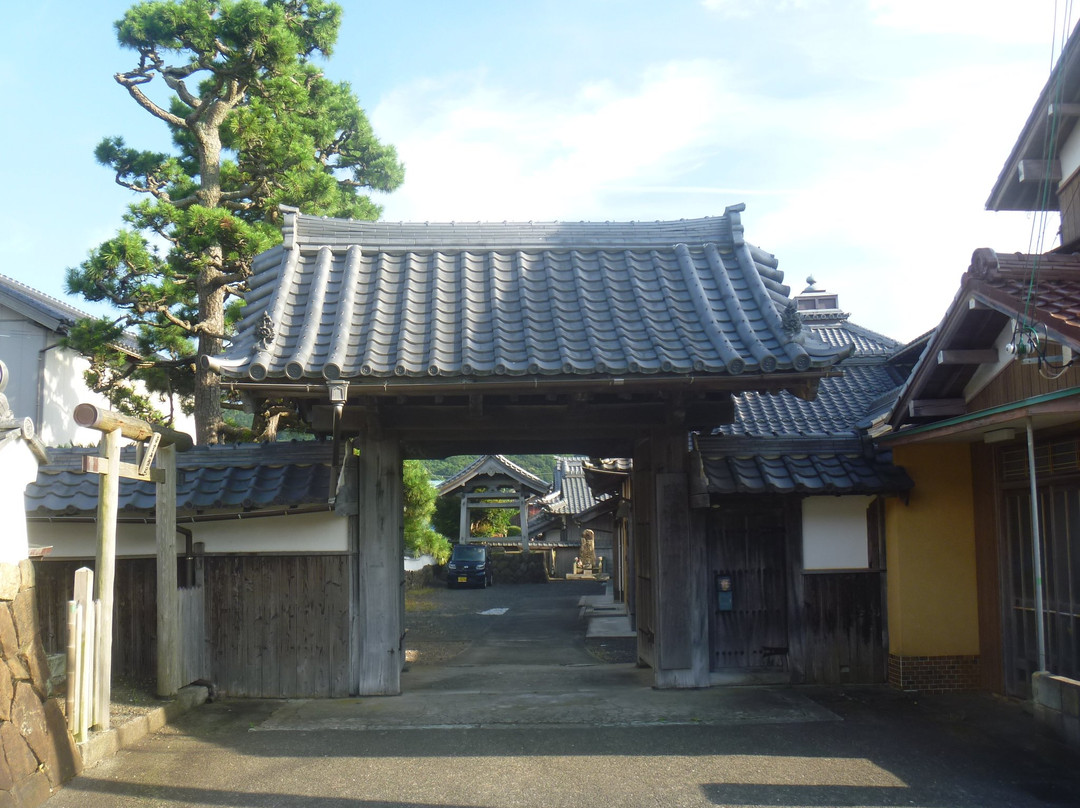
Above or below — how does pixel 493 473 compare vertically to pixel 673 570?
above

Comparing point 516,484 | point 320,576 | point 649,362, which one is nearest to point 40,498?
point 320,576

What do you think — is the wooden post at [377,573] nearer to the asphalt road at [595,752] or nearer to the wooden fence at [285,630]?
the wooden fence at [285,630]

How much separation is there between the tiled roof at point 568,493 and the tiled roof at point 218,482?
31491mm

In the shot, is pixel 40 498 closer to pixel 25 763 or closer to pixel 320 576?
pixel 320 576

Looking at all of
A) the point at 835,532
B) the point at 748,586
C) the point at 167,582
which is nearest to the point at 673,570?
the point at 748,586

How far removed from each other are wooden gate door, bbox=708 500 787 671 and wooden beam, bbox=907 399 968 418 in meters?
1.85

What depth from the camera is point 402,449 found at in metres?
10.5

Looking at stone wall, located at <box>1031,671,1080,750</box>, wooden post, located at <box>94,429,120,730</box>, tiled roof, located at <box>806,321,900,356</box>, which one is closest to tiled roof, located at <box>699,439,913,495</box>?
stone wall, located at <box>1031,671,1080,750</box>

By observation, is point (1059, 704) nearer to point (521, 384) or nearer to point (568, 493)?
point (521, 384)

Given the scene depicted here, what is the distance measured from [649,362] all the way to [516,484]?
30.7 metres

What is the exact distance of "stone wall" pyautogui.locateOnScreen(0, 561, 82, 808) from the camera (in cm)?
586

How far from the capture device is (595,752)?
742 centimetres

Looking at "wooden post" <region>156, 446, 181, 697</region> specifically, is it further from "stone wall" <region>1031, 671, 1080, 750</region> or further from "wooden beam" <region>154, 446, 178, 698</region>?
"stone wall" <region>1031, 671, 1080, 750</region>

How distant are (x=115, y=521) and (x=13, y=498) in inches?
68.5
